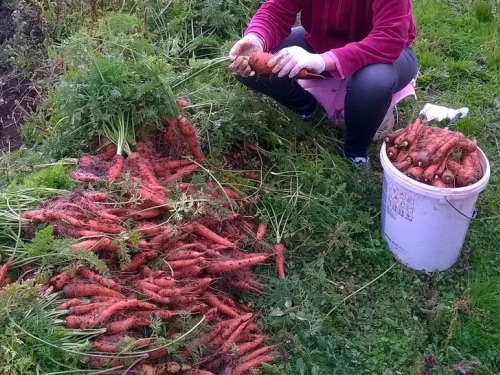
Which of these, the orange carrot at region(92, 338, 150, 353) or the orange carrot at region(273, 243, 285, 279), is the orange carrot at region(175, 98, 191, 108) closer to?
the orange carrot at region(273, 243, 285, 279)

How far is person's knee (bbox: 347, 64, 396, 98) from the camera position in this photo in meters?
2.46

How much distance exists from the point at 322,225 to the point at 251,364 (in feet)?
2.43

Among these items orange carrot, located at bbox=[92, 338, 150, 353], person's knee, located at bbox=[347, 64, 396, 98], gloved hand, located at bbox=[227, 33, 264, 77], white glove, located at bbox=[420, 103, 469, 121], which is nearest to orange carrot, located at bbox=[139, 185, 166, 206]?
orange carrot, located at bbox=[92, 338, 150, 353]

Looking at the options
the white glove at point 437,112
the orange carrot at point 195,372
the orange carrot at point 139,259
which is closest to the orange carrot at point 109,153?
the orange carrot at point 139,259

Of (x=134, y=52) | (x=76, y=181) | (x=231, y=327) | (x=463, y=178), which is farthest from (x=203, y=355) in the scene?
(x=134, y=52)

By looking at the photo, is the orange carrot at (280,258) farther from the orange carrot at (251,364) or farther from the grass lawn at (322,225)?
the orange carrot at (251,364)

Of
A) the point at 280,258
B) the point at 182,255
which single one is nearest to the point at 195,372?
the point at 182,255

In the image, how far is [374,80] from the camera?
2.46 metres

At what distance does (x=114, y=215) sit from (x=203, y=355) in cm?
61

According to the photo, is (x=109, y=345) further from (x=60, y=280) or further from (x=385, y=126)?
(x=385, y=126)

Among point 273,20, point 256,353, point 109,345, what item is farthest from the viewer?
point 273,20

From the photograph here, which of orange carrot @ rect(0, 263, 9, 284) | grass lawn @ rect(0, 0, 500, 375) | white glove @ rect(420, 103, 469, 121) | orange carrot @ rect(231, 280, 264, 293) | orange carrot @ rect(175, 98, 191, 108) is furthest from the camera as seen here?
white glove @ rect(420, 103, 469, 121)

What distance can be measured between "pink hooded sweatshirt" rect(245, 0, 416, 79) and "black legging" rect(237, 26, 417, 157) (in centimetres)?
5

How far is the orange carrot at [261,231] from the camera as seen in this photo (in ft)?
8.03
